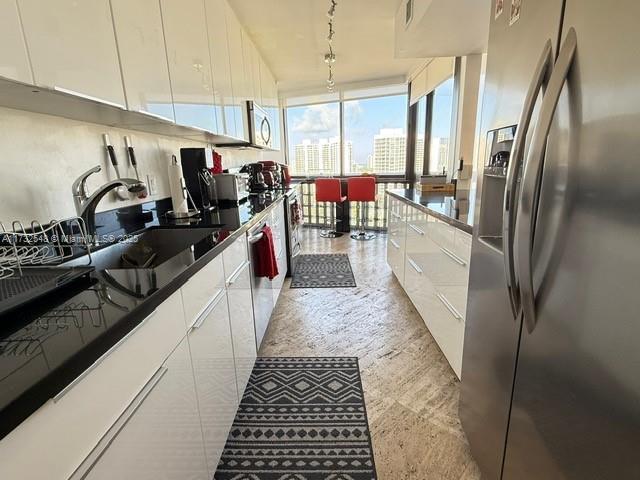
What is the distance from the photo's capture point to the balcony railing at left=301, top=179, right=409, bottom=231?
5.59 meters

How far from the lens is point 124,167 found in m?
1.68

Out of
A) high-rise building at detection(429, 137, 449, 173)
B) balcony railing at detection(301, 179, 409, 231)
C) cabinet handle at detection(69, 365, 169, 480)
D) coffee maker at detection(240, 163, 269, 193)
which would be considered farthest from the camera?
balcony railing at detection(301, 179, 409, 231)

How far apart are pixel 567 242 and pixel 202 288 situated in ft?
3.52

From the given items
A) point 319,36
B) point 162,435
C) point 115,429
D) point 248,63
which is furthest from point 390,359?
point 319,36

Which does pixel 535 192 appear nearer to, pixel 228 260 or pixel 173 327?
pixel 173 327

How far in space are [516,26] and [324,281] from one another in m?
2.69

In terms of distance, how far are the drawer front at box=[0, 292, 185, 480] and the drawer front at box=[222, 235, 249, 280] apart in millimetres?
554

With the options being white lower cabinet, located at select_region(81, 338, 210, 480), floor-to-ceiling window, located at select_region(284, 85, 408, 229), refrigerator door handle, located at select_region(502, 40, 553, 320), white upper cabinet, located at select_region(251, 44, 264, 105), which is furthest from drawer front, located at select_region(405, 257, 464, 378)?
floor-to-ceiling window, located at select_region(284, 85, 408, 229)

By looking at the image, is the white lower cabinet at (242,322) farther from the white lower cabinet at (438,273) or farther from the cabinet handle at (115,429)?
the white lower cabinet at (438,273)

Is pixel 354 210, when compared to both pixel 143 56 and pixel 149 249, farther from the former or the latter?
pixel 143 56

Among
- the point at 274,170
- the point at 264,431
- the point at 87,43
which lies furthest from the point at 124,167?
the point at 274,170

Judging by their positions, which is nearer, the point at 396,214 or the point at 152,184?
the point at 152,184

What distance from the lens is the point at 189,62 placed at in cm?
175

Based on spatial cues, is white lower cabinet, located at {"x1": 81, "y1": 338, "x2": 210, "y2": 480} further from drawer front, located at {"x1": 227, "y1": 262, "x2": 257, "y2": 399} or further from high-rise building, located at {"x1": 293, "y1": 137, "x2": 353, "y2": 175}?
high-rise building, located at {"x1": 293, "y1": 137, "x2": 353, "y2": 175}
